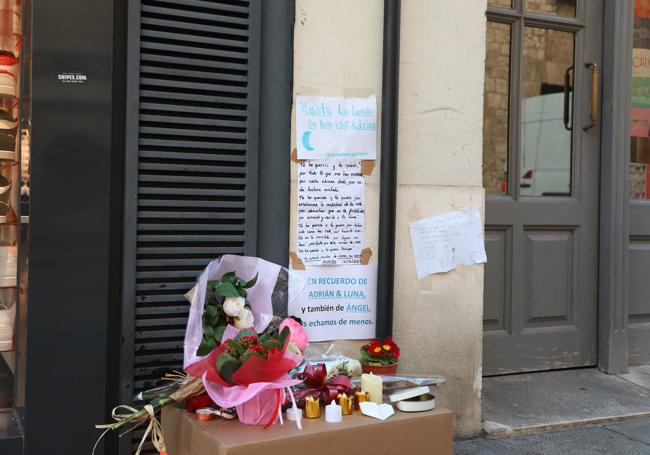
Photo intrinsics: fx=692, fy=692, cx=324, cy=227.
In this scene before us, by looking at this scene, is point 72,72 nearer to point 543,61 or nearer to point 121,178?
point 121,178

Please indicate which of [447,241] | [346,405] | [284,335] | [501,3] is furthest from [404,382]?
[501,3]

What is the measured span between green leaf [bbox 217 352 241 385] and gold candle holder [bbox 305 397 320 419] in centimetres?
28

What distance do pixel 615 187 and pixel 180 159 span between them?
3.01 m

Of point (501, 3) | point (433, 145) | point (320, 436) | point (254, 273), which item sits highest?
point (501, 3)

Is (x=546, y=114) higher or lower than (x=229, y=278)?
higher

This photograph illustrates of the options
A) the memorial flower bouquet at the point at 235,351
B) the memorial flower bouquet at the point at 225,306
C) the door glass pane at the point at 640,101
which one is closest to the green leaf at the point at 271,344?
the memorial flower bouquet at the point at 235,351

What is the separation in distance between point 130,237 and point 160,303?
1.05 ft

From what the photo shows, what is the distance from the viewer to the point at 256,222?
3180 millimetres

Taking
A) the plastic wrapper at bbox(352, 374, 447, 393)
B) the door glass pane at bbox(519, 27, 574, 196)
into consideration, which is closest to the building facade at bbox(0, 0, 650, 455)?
the door glass pane at bbox(519, 27, 574, 196)

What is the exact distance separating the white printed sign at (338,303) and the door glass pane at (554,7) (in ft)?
7.61

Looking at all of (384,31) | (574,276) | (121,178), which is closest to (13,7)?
(121,178)

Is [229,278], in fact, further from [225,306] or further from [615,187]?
[615,187]

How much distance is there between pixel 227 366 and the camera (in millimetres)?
2094

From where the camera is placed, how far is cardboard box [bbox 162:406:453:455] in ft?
6.54
